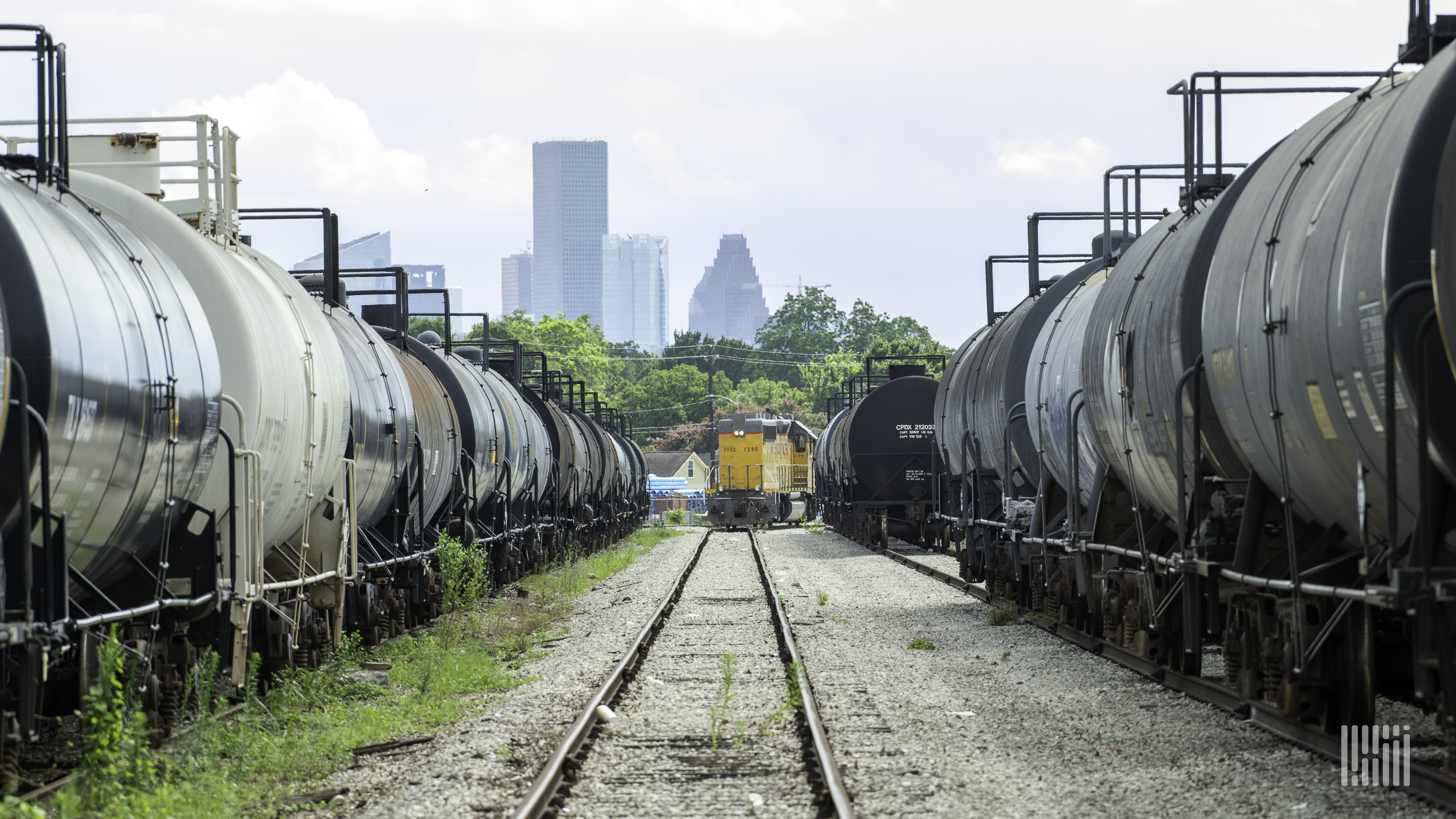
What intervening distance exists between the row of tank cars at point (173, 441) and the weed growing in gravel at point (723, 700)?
3.21 meters

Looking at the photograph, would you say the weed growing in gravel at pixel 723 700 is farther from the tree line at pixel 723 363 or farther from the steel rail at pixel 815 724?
the tree line at pixel 723 363

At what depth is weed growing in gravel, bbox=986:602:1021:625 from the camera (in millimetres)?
15188

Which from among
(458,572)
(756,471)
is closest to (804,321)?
(756,471)

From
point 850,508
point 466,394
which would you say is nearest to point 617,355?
point 850,508

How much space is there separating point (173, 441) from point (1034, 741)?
5.53 meters

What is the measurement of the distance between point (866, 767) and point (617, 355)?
424ft

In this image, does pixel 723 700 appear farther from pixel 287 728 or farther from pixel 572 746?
pixel 287 728

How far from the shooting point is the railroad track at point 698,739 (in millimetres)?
6992

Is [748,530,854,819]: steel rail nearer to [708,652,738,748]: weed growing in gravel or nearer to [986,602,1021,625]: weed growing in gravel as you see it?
[708,652,738,748]: weed growing in gravel

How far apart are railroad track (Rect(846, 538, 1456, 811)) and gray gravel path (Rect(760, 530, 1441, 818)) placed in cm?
8

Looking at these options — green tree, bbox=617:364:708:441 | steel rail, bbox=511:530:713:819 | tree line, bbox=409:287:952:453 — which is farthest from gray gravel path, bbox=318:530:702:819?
green tree, bbox=617:364:708:441

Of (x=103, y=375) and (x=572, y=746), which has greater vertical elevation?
(x=103, y=375)

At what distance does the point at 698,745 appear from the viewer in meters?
8.51

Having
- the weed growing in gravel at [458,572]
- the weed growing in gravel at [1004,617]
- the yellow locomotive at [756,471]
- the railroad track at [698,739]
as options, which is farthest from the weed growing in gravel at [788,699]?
the yellow locomotive at [756,471]
